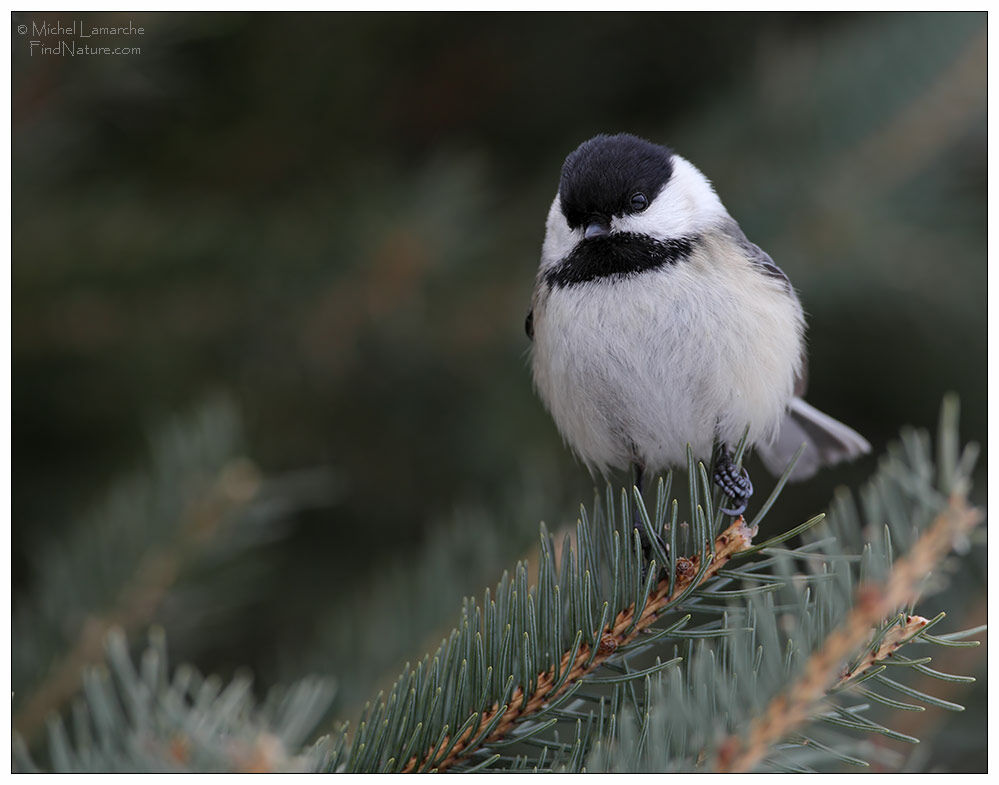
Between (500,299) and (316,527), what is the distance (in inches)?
15.0

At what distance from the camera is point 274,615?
1.15m

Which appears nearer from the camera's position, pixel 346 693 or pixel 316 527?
pixel 346 693

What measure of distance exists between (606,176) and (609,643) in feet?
1.58

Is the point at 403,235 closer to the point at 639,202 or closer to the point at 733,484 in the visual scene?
the point at 639,202

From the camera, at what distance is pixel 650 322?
0.87 metres

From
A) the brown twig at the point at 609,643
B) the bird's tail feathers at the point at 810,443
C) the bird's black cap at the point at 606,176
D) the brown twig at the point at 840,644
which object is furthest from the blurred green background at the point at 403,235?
the brown twig at the point at 840,644

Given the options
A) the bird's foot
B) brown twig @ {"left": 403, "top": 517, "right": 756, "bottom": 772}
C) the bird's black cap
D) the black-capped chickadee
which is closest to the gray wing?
the black-capped chickadee

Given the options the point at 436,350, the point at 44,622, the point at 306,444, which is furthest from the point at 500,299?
the point at 44,622

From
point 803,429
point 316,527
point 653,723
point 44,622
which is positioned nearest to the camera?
point 653,723

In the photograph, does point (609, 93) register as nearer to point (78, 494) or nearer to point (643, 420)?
point (643, 420)

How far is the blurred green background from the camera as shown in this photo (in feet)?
3.53

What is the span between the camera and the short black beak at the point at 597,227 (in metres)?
0.90

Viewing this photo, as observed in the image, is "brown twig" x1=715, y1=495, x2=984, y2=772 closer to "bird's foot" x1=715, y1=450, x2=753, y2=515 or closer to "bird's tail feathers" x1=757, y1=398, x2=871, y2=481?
"bird's foot" x1=715, y1=450, x2=753, y2=515

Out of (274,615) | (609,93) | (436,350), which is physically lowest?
(274,615)
